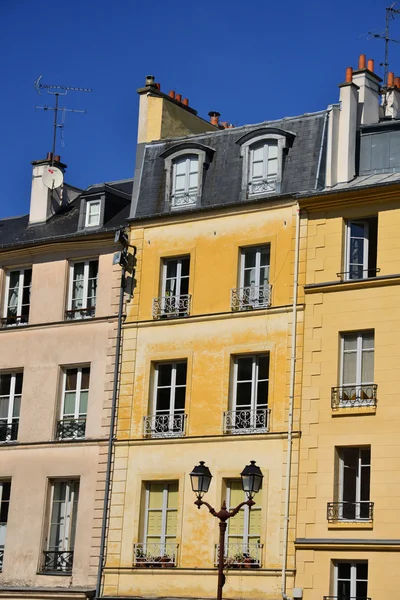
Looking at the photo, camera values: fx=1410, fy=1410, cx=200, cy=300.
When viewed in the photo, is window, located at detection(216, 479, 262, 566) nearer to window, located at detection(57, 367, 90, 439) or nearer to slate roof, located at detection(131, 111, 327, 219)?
window, located at detection(57, 367, 90, 439)

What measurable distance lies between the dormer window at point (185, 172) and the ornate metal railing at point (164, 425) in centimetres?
515

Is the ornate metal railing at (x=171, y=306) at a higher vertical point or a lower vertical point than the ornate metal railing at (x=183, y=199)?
lower

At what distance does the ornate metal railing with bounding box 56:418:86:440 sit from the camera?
111 ft

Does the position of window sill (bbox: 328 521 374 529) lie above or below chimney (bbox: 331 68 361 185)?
below

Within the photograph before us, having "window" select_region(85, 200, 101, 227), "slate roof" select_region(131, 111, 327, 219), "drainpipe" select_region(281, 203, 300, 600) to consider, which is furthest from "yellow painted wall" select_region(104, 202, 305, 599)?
"window" select_region(85, 200, 101, 227)

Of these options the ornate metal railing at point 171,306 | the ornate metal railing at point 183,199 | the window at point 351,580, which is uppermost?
the ornate metal railing at point 183,199

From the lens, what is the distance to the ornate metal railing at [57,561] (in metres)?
32.9

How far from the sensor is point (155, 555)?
3139 centimetres

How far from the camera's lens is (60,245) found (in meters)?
35.6

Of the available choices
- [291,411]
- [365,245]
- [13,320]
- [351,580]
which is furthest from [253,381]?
[13,320]

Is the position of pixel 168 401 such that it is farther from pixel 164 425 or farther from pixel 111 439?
pixel 111 439

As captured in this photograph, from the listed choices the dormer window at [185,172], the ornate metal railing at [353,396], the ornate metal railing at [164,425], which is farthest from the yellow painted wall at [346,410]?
the dormer window at [185,172]

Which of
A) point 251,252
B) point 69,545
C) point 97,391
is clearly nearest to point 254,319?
point 251,252

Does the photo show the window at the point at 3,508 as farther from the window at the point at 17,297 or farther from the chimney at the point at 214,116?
the chimney at the point at 214,116
